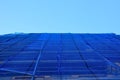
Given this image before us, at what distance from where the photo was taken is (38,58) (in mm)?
7242

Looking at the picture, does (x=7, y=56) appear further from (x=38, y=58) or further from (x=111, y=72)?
(x=111, y=72)

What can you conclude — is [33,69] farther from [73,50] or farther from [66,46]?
[66,46]

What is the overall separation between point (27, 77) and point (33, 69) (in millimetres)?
596

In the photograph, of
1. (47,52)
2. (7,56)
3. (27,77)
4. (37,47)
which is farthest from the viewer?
(37,47)

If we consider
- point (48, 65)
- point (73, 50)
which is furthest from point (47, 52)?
point (48, 65)

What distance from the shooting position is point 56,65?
656 centimetres

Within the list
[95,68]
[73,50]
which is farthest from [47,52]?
[95,68]

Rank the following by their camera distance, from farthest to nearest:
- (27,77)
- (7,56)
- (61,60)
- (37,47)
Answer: (37,47), (7,56), (61,60), (27,77)

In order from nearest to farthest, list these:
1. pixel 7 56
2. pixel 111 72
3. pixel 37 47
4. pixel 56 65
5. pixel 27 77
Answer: pixel 27 77
pixel 111 72
pixel 56 65
pixel 7 56
pixel 37 47

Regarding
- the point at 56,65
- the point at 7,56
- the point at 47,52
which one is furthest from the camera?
the point at 47,52

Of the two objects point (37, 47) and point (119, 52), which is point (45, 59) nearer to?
point (37, 47)

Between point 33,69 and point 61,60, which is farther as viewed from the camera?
point 61,60

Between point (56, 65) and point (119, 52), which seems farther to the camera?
point (119, 52)

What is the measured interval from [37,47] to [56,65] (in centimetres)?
258
